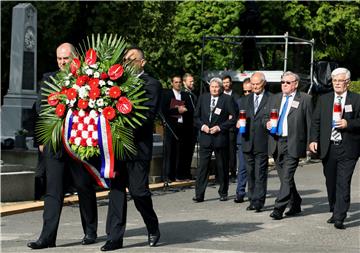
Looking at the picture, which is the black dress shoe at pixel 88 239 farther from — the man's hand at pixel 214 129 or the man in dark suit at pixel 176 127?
the man in dark suit at pixel 176 127

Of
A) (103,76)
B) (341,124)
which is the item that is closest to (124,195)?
(103,76)

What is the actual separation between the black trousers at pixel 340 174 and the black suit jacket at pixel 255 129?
61.8 inches

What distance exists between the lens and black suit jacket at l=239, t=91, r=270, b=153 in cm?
1205

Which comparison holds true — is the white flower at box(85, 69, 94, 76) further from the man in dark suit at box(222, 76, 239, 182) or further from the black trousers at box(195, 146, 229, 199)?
the man in dark suit at box(222, 76, 239, 182)

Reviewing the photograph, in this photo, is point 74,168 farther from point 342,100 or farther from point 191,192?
point 191,192

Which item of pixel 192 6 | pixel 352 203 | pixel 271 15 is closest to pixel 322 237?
pixel 352 203

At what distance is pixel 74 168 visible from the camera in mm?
8625

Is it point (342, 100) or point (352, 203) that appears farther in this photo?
point (352, 203)

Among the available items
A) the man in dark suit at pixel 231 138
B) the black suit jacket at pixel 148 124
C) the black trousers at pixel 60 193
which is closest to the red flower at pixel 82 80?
the black suit jacket at pixel 148 124

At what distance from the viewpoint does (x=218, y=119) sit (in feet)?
44.4

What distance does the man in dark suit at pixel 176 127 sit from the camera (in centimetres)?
1595

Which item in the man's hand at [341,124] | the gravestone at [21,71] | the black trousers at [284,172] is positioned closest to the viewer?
the man's hand at [341,124]

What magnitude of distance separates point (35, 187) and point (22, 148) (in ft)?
17.3

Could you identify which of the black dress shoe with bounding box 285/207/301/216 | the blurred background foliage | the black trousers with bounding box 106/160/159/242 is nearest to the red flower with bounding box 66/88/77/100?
the black trousers with bounding box 106/160/159/242
